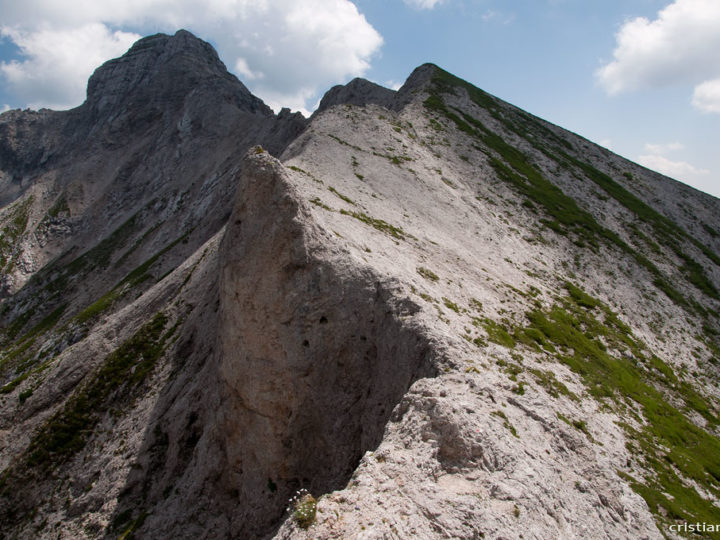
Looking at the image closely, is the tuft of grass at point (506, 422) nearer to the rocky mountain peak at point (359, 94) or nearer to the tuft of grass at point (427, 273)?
the tuft of grass at point (427, 273)

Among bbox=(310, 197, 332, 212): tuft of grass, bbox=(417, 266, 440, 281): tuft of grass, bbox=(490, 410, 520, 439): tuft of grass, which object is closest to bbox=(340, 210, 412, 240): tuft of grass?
bbox=(310, 197, 332, 212): tuft of grass

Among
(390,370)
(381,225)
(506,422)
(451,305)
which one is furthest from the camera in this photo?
(381,225)

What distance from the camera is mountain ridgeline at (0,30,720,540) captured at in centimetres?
1207

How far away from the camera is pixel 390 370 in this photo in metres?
17.2

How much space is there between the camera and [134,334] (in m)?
33.7

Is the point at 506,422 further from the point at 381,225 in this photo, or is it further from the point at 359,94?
the point at 359,94

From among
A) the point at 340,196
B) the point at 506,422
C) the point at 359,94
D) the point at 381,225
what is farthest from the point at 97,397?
the point at 359,94

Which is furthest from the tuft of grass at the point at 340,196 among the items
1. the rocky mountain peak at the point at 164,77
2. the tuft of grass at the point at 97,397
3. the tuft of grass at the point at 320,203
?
the rocky mountain peak at the point at 164,77

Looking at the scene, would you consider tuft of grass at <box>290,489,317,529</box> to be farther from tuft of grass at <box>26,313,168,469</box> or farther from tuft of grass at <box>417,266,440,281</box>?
tuft of grass at <box>26,313,168,469</box>

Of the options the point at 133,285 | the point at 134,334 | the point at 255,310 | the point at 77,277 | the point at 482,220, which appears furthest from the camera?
the point at 77,277

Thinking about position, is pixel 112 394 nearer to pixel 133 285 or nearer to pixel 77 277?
pixel 133 285

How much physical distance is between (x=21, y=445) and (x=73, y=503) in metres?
10.5

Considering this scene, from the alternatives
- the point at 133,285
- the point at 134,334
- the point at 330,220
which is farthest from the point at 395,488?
the point at 133,285

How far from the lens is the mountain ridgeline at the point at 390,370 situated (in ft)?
39.6
